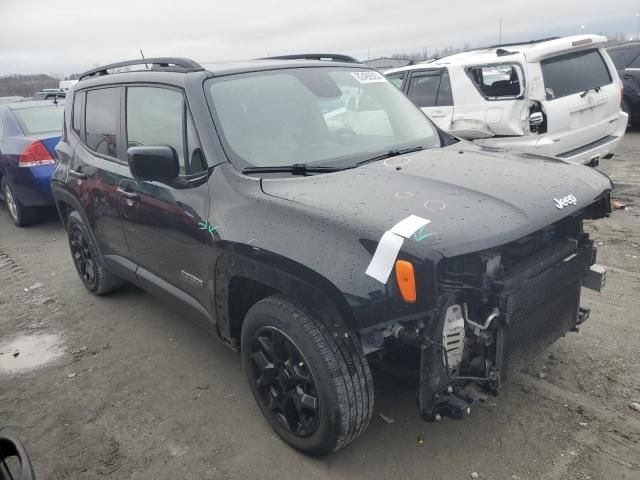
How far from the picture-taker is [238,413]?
3084 millimetres

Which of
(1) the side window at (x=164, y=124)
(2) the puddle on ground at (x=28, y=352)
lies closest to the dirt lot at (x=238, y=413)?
(2) the puddle on ground at (x=28, y=352)

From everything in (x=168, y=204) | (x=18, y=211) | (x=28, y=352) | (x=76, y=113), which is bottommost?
(x=28, y=352)

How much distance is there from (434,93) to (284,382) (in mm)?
5716

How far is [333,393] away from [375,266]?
0.62 metres

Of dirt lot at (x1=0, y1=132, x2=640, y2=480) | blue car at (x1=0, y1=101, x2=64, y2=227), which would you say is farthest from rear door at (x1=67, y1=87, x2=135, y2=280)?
blue car at (x1=0, y1=101, x2=64, y2=227)

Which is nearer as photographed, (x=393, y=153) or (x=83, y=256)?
(x=393, y=153)

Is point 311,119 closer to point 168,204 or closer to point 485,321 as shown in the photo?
point 168,204

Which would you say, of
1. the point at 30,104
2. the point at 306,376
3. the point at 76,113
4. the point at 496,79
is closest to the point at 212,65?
the point at 76,113

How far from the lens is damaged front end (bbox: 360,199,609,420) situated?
221 cm

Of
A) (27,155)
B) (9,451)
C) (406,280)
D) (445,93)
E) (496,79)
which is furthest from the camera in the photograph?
(445,93)

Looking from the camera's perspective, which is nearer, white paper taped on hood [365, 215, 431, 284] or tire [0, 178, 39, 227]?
white paper taped on hood [365, 215, 431, 284]

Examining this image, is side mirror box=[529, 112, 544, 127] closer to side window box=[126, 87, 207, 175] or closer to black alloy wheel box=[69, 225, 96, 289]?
side window box=[126, 87, 207, 175]

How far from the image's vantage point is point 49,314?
471cm

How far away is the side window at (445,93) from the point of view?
281 inches
